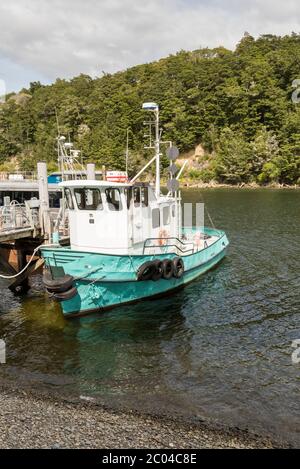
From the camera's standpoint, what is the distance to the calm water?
1109 cm

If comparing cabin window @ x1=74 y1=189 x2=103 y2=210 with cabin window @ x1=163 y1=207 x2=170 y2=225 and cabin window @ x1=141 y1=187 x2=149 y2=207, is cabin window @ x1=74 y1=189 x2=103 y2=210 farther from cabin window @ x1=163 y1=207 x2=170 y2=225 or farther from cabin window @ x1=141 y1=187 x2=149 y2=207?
cabin window @ x1=163 y1=207 x2=170 y2=225

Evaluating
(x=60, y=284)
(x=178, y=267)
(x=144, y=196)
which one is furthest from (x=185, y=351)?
(x=144, y=196)

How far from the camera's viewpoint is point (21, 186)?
109 feet

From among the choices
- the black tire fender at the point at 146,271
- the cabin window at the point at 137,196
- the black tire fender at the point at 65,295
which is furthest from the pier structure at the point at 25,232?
the black tire fender at the point at 146,271

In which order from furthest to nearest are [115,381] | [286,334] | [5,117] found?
[5,117], [286,334], [115,381]

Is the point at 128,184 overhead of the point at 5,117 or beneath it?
beneath

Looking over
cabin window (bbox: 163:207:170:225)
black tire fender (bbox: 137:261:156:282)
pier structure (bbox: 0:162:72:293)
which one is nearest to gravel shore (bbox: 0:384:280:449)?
black tire fender (bbox: 137:261:156:282)

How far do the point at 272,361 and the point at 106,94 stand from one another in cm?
13825

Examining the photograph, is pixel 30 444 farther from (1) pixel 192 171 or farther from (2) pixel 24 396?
(1) pixel 192 171

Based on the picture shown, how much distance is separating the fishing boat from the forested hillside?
255 feet

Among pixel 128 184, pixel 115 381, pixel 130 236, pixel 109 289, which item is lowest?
pixel 115 381

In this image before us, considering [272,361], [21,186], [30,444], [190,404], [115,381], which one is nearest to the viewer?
[30,444]

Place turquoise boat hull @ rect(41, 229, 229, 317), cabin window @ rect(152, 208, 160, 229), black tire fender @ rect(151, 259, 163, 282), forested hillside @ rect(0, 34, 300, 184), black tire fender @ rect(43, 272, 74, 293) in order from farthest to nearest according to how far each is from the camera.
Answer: forested hillside @ rect(0, 34, 300, 184) → cabin window @ rect(152, 208, 160, 229) → black tire fender @ rect(151, 259, 163, 282) → turquoise boat hull @ rect(41, 229, 229, 317) → black tire fender @ rect(43, 272, 74, 293)
